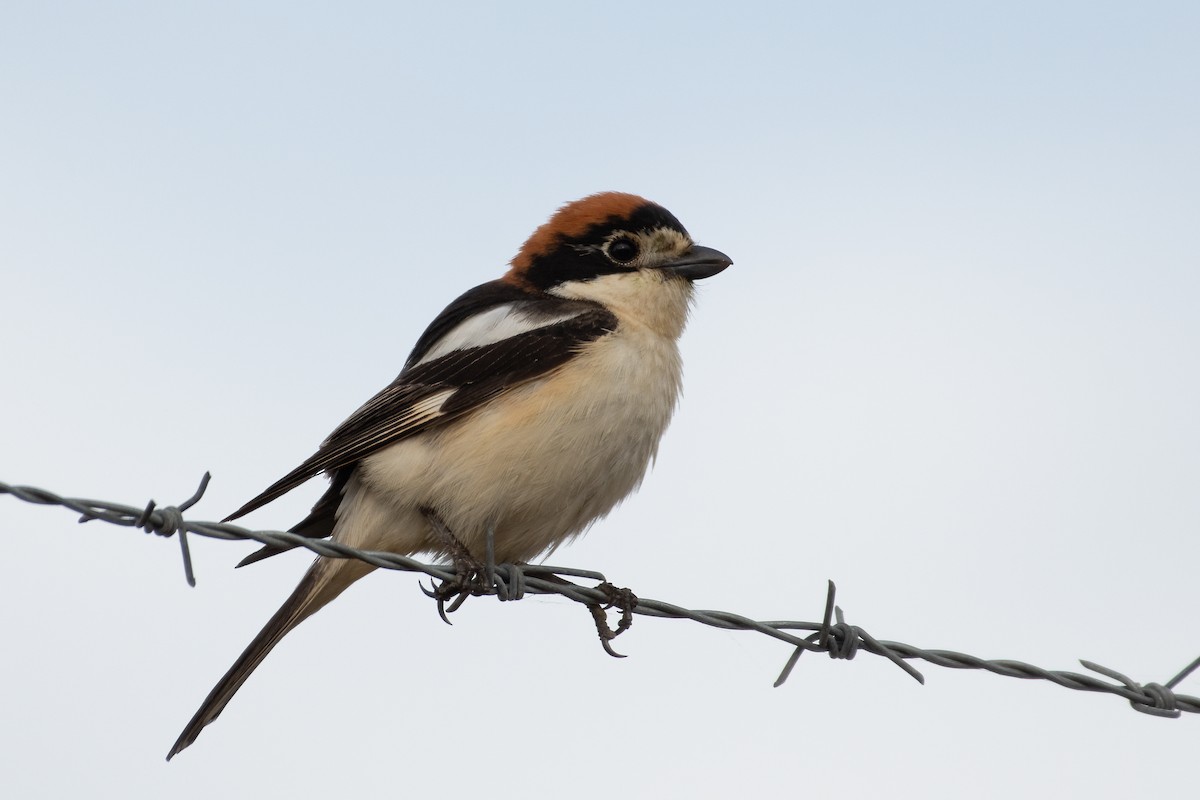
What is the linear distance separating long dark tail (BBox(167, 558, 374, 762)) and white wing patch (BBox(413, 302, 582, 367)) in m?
0.88

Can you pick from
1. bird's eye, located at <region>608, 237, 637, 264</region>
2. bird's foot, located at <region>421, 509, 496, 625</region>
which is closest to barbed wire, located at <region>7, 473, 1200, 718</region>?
bird's foot, located at <region>421, 509, 496, 625</region>

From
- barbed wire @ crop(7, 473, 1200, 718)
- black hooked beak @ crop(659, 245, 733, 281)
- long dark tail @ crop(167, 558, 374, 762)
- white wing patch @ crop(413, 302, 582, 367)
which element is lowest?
long dark tail @ crop(167, 558, 374, 762)

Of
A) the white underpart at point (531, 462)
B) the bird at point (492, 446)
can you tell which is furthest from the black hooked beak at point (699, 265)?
the white underpart at point (531, 462)

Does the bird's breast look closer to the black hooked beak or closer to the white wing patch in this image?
the white wing patch

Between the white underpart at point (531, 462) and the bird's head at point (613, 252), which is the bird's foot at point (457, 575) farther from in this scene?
the bird's head at point (613, 252)

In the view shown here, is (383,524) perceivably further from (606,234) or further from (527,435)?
(606,234)

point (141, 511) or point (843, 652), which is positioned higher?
point (141, 511)

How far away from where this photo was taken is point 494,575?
440cm

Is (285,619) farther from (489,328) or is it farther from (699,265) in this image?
(699,265)

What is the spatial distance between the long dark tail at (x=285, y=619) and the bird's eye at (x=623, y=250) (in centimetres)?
177

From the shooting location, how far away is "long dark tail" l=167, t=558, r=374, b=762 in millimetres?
5000

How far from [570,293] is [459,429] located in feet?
3.56

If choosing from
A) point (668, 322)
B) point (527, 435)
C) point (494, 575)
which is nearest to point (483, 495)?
point (527, 435)

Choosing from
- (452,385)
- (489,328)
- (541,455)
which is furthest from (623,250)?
(541,455)
